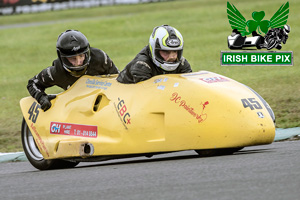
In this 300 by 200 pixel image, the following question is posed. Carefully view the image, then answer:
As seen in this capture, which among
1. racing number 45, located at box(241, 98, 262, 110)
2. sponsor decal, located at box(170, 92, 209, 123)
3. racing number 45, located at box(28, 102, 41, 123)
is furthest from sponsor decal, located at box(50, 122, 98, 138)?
racing number 45, located at box(241, 98, 262, 110)

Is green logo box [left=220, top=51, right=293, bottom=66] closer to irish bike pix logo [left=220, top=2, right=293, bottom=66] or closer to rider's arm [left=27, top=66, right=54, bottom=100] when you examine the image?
irish bike pix logo [left=220, top=2, right=293, bottom=66]

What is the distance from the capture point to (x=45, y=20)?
115 feet

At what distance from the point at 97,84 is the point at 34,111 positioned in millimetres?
945

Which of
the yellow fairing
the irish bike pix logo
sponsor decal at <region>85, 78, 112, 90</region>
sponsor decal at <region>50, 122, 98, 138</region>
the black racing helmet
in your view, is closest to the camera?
the yellow fairing

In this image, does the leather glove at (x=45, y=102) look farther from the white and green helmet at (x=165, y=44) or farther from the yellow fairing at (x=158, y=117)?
the white and green helmet at (x=165, y=44)

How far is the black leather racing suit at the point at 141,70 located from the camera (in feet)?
26.0

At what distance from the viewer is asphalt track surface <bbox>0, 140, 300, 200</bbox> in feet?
17.6

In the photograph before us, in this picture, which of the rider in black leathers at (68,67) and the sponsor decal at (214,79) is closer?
the sponsor decal at (214,79)

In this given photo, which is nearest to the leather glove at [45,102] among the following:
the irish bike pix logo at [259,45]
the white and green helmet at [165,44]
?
the white and green helmet at [165,44]

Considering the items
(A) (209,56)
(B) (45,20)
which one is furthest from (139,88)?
(B) (45,20)

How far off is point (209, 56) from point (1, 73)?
5.44 m

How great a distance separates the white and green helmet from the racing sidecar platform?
362 millimetres

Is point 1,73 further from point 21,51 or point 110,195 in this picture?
point 110,195

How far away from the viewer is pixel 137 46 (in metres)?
22.4
